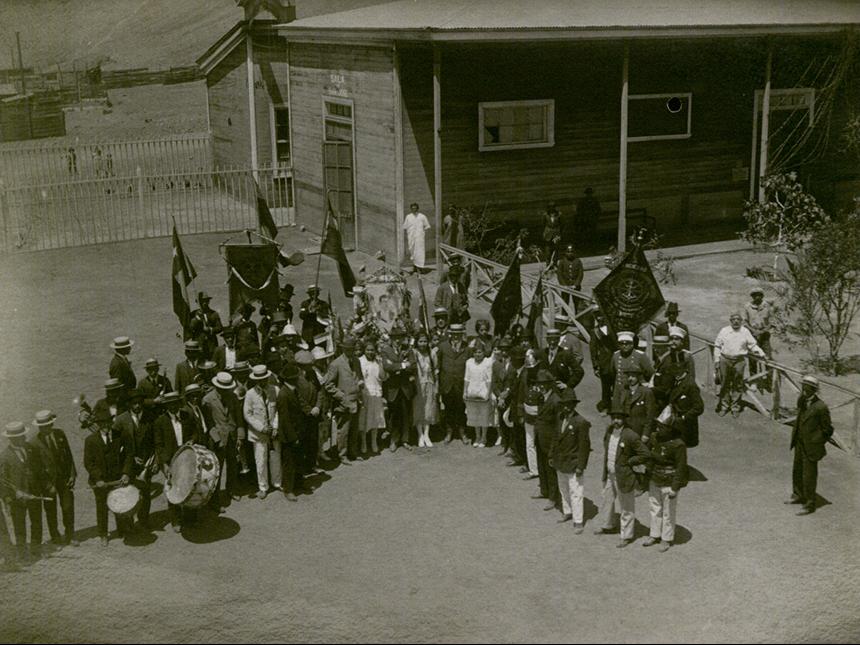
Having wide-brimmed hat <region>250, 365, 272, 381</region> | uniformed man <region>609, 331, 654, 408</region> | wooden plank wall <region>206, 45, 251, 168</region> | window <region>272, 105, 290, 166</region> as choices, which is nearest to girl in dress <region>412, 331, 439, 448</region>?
wide-brimmed hat <region>250, 365, 272, 381</region>

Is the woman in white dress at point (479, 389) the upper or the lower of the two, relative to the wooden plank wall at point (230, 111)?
lower

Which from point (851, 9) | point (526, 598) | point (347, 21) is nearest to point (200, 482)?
point (526, 598)

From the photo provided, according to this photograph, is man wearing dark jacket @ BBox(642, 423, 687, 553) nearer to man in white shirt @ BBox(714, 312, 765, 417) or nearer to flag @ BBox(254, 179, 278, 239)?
man in white shirt @ BBox(714, 312, 765, 417)

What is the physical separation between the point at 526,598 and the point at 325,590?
1.88 metres

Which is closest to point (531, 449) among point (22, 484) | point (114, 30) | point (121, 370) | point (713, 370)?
point (713, 370)

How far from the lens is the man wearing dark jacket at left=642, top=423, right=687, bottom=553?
32.8 ft

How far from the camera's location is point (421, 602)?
356 inches

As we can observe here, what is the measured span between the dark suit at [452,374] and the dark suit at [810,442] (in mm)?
4160

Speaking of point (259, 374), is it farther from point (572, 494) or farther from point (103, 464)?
point (572, 494)

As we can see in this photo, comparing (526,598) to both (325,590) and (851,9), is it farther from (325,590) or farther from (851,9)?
(851,9)

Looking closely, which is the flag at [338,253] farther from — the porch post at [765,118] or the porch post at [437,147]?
the porch post at [765,118]

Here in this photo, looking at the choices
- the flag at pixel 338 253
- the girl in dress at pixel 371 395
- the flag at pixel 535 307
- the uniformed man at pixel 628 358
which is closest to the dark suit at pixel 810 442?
the uniformed man at pixel 628 358

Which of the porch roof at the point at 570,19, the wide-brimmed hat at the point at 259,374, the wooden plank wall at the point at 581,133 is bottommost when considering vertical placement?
the wide-brimmed hat at the point at 259,374

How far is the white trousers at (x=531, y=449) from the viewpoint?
11.9 m
